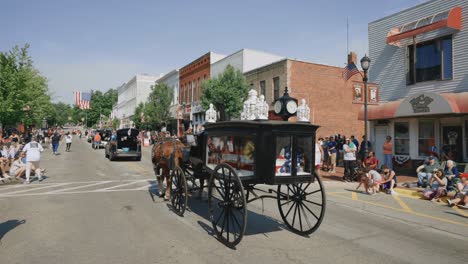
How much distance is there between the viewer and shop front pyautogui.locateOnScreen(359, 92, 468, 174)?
13.0m

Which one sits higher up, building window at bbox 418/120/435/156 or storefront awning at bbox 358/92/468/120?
storefront awning at bbox 358/92/468/120

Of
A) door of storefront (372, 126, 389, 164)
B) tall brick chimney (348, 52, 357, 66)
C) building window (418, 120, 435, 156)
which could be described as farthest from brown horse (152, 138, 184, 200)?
tall brick chimney (348, 52, 357, 66)

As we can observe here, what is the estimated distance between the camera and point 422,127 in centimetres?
1527

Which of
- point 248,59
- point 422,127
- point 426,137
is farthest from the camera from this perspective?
point 248,59

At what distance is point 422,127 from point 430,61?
296 centimetres

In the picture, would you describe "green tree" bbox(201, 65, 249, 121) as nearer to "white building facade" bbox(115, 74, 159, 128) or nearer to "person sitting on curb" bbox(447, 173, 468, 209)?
"person sitting on curb" bbox(447, 173, 468, 209)

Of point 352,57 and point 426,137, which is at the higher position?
point 352,57

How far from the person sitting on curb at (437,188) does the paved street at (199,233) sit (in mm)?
515

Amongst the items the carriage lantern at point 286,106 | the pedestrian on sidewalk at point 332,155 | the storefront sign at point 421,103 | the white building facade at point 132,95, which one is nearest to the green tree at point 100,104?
the white building facade at point 132,95

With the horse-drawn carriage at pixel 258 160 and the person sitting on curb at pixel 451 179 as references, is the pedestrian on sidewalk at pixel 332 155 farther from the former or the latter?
the horse-drawn carriage at pixel 258 160

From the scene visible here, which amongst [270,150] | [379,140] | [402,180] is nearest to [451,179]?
[402,180]

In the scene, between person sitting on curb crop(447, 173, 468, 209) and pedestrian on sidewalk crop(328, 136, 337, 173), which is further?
pedestrian on sidewalk crop(328, 136, 337, 173)

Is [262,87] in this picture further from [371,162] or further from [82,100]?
[82,100]

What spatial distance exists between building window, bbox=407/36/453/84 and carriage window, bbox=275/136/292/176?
12.0 m
